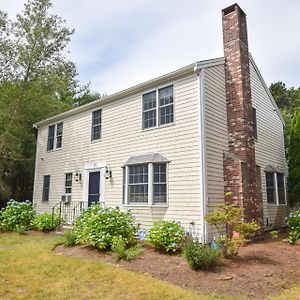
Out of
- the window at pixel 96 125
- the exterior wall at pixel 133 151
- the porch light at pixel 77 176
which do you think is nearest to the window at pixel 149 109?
the exterior wall at pixel 133 151

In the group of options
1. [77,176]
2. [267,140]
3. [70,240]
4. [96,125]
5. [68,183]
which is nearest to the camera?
[70,240]

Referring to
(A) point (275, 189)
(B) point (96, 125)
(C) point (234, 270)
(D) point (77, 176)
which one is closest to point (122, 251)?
(C) point (234, 270)

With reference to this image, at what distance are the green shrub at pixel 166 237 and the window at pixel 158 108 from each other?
12.9 ft

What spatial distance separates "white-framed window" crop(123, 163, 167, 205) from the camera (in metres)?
10.1

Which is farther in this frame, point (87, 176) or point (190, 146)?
point (87, 176)

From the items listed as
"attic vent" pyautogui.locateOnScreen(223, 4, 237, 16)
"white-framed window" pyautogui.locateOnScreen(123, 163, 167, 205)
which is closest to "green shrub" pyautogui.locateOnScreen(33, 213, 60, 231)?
"white-framed window" pyautogui.locateOnScreen(123, 163, 167, 205)

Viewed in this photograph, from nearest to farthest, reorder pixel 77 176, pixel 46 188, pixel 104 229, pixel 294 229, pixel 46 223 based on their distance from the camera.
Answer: pixel 104 229
pixel 294 229
pixel 46 223
pixel 77 176
pixel 46 188

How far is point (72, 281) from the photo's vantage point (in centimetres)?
595

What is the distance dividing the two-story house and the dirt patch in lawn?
1.74 meters

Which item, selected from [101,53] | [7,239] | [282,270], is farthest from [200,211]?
[101,53]

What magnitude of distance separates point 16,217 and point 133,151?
637cm

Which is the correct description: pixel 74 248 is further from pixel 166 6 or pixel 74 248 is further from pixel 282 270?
pixel 166 6

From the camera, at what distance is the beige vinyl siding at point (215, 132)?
30.9ft

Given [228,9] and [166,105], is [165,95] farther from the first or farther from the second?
[228,9]
